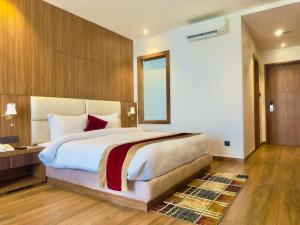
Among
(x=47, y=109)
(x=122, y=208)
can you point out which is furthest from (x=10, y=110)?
(x=122, y=208)

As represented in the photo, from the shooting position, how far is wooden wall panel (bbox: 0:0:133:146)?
320cm

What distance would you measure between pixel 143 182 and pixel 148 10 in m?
3.24

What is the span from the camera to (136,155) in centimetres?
212

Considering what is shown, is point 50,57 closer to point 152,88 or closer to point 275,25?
point 152,88

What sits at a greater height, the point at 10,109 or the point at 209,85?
the point at 209,85

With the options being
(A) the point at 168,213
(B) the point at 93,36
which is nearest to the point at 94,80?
(B) the point at 93,36

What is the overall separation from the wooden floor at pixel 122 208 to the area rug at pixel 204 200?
3.3 inches

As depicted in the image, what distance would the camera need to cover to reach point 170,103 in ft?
16.6

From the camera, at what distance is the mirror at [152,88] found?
538 centimetres

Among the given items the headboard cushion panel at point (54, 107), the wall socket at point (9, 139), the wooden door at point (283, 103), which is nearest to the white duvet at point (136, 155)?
the wall socket at point (9, 139)

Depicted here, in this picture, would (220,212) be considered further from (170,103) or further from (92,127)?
(170,103)

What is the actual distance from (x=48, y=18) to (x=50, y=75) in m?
0.97

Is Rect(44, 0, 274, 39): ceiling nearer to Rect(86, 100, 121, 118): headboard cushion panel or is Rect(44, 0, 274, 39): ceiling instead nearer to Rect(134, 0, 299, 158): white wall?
Rect(134, 0, 299, 158): white wall

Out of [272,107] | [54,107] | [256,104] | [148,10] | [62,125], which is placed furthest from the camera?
[272,107]
